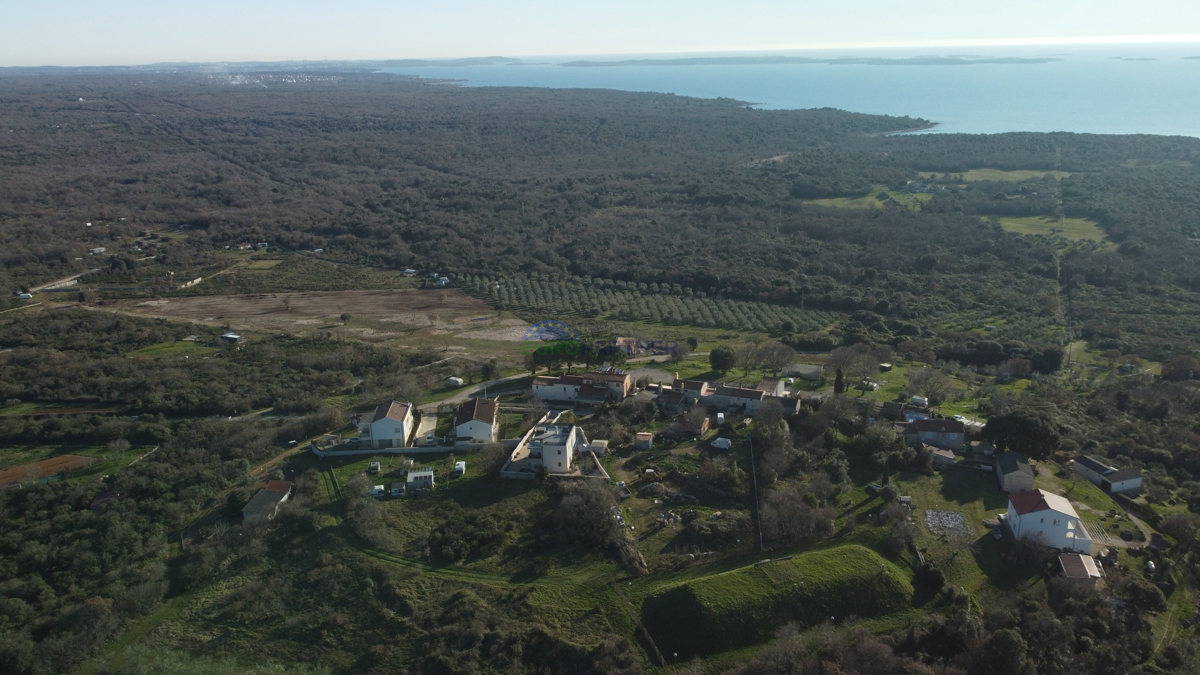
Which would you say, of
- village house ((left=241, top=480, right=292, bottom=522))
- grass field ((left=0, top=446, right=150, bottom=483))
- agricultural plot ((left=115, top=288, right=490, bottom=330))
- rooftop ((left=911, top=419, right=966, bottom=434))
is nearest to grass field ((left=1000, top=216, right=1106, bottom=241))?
rooftop ((left=911, top=419, right=966, bottom=434))

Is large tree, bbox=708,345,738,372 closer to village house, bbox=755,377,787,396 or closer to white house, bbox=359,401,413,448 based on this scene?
village house, bbox=755,377,787,396

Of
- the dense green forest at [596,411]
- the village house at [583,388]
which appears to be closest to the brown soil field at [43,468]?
the dense green forest at [596,411]

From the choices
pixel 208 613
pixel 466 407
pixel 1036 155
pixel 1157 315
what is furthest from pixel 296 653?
pixel 1036 155

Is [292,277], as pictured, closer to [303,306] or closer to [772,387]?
[303,306]

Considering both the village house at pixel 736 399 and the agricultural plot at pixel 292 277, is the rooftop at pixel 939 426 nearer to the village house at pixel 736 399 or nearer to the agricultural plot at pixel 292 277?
the village house at pixel 736 399

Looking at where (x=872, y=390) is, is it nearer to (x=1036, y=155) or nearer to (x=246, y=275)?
(x=246, y=275)

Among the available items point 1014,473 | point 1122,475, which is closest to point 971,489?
point 1014,473

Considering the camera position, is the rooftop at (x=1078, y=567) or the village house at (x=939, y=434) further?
the village house at (x=939, y=434)
